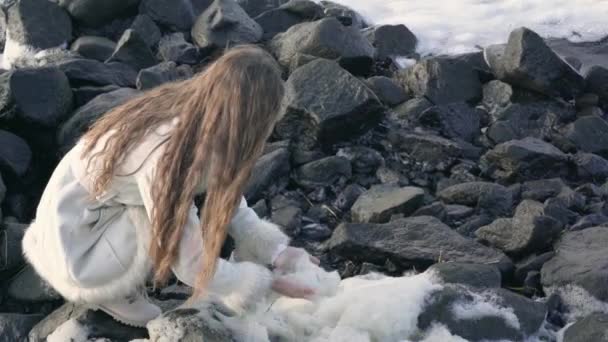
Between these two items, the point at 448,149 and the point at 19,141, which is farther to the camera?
the point at 448,149

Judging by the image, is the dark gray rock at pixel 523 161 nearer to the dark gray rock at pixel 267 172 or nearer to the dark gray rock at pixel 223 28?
the dark gray rock at pixel 267 172

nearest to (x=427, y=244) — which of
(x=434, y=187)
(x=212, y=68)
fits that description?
(x=434, y=187)

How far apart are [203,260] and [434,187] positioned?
2.92m

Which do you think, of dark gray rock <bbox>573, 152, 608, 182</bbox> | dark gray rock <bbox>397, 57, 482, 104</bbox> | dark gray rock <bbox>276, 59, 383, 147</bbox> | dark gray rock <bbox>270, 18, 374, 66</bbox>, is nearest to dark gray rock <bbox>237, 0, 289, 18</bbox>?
dark gray rock <bbox>270, 18, 374, 66</bbox>

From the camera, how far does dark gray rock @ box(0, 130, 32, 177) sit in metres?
5.11

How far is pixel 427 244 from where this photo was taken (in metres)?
4.72

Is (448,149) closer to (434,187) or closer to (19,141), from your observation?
(434,187)

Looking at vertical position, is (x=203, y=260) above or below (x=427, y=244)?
above

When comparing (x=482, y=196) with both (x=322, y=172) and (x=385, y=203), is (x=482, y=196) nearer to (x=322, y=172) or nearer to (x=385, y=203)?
(x=385, y=203)

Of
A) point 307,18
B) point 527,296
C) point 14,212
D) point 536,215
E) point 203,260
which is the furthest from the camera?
point 307,18

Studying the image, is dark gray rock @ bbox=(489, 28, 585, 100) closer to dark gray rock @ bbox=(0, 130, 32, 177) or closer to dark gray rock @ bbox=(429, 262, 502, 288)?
dark gray rock @ bbox=(429, 262, 502, 288)

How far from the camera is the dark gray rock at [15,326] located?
398cm

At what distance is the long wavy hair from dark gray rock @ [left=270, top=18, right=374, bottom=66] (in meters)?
3.87

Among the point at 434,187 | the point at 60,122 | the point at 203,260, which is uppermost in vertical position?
the point at 203,260
